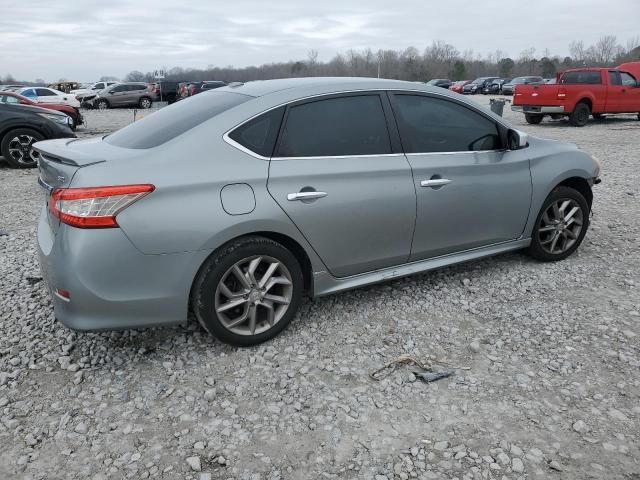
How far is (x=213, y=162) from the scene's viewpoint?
304 centimetres

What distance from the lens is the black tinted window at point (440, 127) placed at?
379 cm

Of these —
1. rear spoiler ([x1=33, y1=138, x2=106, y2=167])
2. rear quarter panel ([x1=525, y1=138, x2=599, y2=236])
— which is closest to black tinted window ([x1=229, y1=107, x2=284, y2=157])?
rear spoiler ([x1=33, y1=138, x2=106, y2=167])

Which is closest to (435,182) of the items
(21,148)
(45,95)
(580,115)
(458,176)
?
(458,176)

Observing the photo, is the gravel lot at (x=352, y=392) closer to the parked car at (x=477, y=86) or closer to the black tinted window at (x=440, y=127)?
the black tinted window at (x=440, y=127)

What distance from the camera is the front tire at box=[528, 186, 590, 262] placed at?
4.63m

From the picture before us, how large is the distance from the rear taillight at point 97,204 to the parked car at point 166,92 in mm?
32792

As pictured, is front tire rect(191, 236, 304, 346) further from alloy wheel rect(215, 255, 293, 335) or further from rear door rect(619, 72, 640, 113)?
rear door rect(619, 72, 640, 113)

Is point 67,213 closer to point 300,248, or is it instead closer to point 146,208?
point 146,208

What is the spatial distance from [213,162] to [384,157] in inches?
48.1

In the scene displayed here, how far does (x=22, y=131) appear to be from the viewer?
9.68 meters

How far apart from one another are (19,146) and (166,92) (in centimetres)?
2563

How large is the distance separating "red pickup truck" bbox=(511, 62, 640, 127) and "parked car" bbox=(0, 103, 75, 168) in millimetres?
13691

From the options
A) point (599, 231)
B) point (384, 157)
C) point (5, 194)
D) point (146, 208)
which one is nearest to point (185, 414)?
point (146, 208)

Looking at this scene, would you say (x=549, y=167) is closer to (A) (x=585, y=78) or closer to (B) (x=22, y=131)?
(B) (x=22, y=131)
